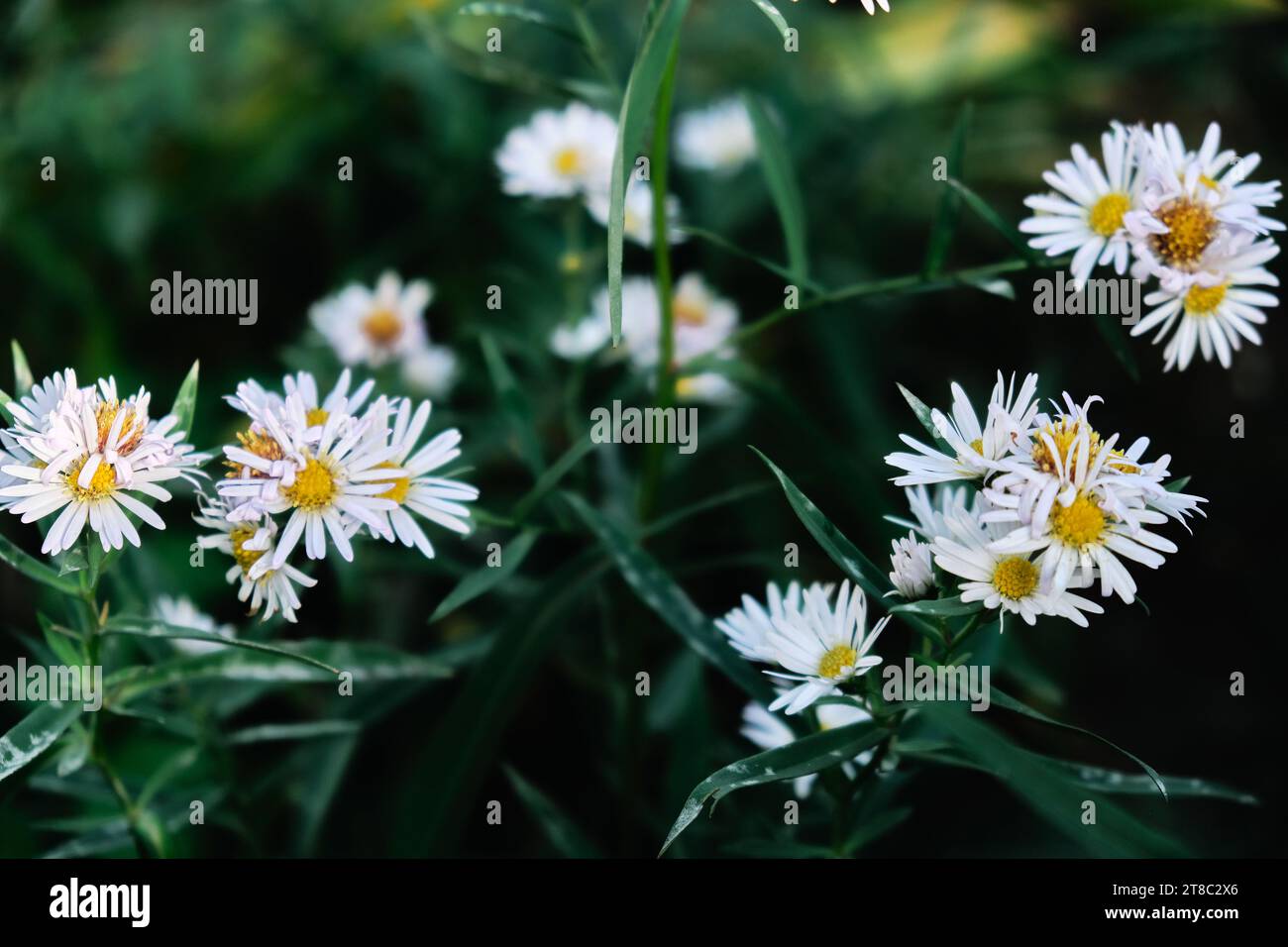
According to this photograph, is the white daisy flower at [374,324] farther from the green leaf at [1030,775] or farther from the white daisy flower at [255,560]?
the green leaf at [1030,775]

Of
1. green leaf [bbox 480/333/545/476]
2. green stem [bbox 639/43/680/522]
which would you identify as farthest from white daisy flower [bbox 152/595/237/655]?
green stem [bbox 639/43/680/522]

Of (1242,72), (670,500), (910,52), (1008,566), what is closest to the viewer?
(1008,566)


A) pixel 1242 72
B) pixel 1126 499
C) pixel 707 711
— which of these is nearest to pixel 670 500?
pixel 707 711

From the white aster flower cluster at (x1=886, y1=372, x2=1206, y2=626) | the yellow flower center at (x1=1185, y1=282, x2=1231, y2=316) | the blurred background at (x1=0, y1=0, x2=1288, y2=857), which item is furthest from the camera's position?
the blurred background at (x1=0, y1=0, x2=1288, y2=857)

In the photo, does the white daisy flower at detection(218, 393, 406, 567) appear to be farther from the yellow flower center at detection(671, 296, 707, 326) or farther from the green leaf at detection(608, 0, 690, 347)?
the yellow flower center at detection(671, 296, 707, 326)

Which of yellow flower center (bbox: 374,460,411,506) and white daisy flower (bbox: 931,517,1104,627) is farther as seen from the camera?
yellow flower center (bbox: 374,460,411,506)

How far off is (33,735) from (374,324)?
77cm

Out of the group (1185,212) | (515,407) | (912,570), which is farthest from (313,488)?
(1185,212)

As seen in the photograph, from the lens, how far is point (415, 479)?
974 millimetres

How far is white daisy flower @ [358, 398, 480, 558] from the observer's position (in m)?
0.91

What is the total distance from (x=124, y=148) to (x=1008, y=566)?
72.6 inches

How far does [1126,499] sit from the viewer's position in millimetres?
811

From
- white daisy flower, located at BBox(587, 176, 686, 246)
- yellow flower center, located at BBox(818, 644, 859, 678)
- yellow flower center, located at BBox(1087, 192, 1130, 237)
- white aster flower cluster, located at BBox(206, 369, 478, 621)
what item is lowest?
yellow flower center, located at BBox(818, 644, 859, 678)
